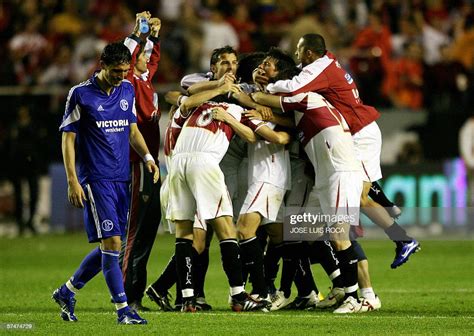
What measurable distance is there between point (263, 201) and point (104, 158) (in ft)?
5.78

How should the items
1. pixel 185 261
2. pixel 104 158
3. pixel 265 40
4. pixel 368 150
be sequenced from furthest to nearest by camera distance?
pixel 265 40, pixel 368 150, pixel 185 261, pixel 104 158

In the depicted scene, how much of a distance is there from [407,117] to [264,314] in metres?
10.2

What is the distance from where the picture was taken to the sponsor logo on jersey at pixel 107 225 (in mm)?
9430

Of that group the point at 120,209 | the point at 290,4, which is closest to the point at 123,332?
the point at 120,209

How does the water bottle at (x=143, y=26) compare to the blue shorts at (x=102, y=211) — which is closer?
the blue shorts at (x=102, y=211)

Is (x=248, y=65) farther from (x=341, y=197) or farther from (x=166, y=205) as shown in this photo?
(x=341, y=197)

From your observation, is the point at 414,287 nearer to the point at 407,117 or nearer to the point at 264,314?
the point at 264,314

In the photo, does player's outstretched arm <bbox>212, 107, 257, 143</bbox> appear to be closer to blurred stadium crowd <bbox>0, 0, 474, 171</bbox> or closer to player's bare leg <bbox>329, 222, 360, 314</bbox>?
player's bare leg <bbox>329, 222, 360, 314</bbox>

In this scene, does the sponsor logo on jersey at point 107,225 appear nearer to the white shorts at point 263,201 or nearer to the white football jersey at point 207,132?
the white football jersey at point 207,132

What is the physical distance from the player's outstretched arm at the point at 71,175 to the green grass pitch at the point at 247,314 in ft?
3.29

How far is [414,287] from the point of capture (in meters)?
12.9

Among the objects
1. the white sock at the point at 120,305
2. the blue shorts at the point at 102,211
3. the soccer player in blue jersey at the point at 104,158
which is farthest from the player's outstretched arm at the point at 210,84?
the white sock at the point at 120,305

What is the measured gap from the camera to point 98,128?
9617mm

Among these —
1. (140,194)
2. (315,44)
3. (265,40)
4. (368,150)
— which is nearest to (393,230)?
(368,150)
